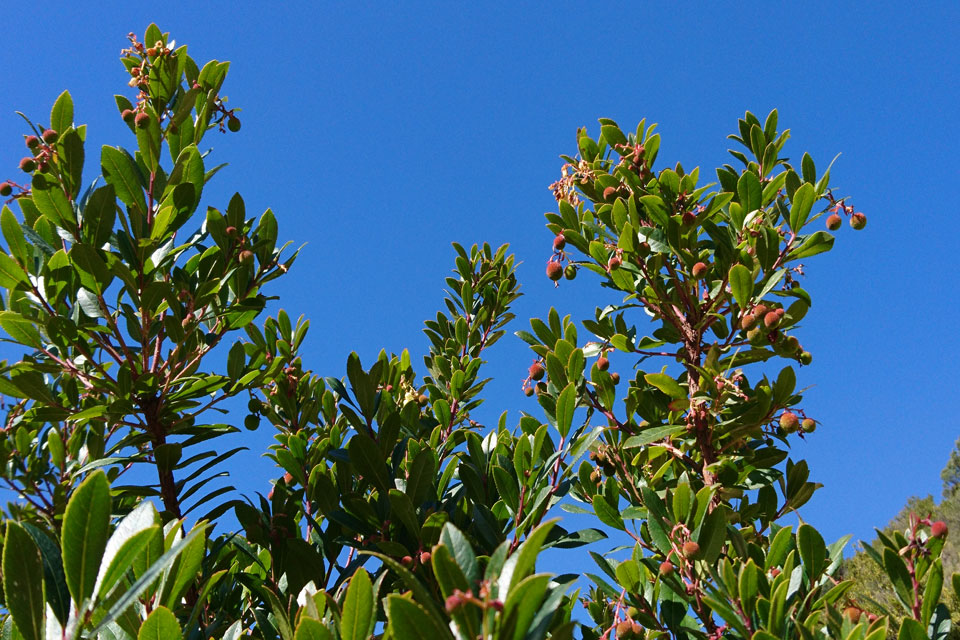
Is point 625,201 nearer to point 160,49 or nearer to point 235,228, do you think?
point 235,228

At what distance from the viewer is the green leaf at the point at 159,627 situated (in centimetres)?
129

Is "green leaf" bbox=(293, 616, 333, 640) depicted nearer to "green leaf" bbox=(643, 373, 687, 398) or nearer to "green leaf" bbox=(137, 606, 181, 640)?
"green leaf" bbox=(137, 606, 181, 640)

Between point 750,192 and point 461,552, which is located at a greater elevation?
point 750,192

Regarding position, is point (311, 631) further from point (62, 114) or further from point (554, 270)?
point (62, 114)

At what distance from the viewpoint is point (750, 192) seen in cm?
316

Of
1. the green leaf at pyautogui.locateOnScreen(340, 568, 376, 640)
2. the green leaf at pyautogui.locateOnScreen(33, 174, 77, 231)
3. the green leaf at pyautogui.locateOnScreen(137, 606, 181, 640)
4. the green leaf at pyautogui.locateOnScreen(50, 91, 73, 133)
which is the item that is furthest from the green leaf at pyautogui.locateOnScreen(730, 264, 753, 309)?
the green leaf at pyautogui.locateOnScreen(50, 91, 73, 133)

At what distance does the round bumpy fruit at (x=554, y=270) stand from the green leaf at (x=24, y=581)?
9.05ft

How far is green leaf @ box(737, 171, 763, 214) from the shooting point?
3145 millimetres

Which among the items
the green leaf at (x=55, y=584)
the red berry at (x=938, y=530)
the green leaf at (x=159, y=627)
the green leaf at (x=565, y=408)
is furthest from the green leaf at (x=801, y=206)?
the green leaf at (x=55, y=584)

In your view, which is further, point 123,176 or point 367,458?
point 123,176

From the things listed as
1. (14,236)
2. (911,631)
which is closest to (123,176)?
(14,236)

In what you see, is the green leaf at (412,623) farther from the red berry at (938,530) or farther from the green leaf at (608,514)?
the red berry at (938,530)

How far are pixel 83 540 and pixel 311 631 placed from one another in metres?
0.42

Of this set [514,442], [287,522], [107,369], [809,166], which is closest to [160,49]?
[107,369]
